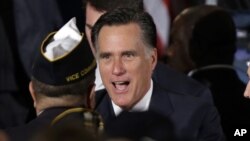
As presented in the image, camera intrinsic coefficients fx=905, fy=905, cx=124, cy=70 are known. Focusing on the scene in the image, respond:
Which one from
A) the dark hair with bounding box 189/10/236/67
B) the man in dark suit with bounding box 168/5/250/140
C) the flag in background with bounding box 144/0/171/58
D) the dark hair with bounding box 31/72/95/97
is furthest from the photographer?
the flag in background with bounding box 144/0/171/58

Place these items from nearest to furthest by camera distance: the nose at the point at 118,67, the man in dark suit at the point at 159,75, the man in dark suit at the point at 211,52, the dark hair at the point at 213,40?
1. the nose at the point at 118,67
2. the man in dark suit at the point at 159,75
3. the man in dark suit at the point at 211,52
4. the dark hair at the point at 213,40

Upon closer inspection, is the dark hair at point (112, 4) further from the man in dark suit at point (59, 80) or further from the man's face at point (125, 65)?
the man in dark suit at point (59, 80)

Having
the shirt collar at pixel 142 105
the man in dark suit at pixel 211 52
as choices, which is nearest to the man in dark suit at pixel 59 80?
the shirt collar at pixel 142 105

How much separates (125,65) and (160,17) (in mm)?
1690

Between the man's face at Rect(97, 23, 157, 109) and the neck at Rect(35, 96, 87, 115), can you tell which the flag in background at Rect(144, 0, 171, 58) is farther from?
the neck at Rect(35, 96, 87, 115)

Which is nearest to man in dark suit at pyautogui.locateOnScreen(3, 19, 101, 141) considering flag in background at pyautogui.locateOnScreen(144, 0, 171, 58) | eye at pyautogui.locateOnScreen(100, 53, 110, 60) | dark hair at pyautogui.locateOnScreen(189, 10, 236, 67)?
eye at pyautogui.locateOnScreen(100, 53, 110, 60)

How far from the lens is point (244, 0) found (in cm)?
504

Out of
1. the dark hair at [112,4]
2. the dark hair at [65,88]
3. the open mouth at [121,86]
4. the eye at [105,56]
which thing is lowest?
the open mouth at [121,86]

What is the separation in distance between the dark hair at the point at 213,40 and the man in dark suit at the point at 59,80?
99 cm

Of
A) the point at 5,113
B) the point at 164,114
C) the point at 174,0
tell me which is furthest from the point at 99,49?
the point at 174,0

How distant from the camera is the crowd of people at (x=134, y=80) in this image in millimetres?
2742

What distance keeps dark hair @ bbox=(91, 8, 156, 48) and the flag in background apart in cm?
153

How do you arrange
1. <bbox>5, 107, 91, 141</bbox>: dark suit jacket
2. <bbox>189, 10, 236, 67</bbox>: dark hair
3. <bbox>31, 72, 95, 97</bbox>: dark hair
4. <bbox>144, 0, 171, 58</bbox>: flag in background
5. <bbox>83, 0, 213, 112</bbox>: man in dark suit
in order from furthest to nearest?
<bbox>144, 0, 171, 58</bbox>: flag in background
<bbox>189, 10, 236, 67</bbox>: dark hair
<bbox>83, 0, 213, 112</bbox>: man in dark suit
<bbox>31, 72, 95, 97</bbox>: dark hair
<bbox>5, 107, 91, 141</bbox>: dark suit jacket

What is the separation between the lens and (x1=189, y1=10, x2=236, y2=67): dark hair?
3.87 meters
